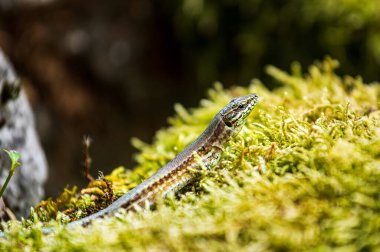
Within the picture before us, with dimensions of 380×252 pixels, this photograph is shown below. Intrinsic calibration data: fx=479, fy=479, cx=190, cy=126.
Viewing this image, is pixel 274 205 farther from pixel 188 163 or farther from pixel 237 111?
pixel 237 111

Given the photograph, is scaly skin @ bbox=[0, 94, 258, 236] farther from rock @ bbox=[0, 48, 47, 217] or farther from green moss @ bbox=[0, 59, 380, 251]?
rock @ bbox=[0, 48, 47, 217]

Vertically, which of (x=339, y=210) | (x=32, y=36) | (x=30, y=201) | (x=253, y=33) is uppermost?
(x=32, y=36)

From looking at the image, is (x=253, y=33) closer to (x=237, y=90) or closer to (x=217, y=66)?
(x=217, y=66)

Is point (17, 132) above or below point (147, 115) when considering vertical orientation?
below

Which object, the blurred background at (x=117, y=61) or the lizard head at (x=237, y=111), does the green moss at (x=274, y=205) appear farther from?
the blurred background at (x=117, y=61)

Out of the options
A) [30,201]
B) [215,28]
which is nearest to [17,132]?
[30,201]

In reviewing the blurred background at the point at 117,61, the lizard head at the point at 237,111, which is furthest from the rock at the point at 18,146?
the blurred background at the point at 117,61

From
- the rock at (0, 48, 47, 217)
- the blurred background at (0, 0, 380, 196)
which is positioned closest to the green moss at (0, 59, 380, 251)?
the rock at (0, 48, 47, 217)
